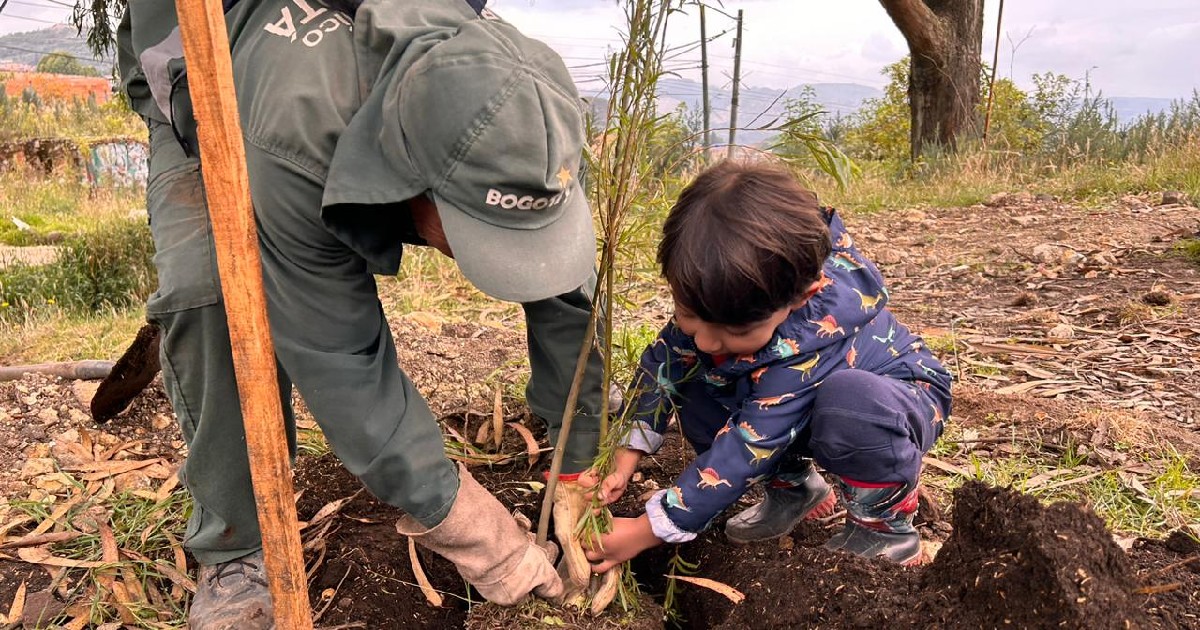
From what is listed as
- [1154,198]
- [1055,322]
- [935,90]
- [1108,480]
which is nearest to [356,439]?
[1108,480]

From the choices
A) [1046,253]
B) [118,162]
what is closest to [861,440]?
[1046,253]

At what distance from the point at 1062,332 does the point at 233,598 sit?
344 centimetres

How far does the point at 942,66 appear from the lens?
28.8 ft

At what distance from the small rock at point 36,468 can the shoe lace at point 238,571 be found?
3.41 feet

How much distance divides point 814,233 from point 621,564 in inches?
36.2

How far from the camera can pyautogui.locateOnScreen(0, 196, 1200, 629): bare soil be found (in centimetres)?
156

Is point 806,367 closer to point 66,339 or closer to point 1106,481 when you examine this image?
point 1106,481

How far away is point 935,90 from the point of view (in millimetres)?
9070

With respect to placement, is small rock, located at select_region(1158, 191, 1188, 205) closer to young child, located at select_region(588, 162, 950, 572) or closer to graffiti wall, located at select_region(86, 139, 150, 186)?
young child, located at select_region(588, 162, 950, 572)

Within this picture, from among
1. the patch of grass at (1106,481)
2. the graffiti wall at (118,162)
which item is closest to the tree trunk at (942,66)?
the patch of grass at (1106,481)

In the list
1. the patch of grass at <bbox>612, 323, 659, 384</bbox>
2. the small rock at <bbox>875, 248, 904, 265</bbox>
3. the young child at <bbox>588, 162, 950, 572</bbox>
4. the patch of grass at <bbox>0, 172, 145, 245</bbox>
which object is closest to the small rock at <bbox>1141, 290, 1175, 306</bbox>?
the small rock at <bbox>875, 248, 904, 265</bbox>

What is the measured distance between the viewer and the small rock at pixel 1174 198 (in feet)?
21.3

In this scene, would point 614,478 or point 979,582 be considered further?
point 614,478

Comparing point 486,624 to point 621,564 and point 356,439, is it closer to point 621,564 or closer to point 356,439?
point 621,564
